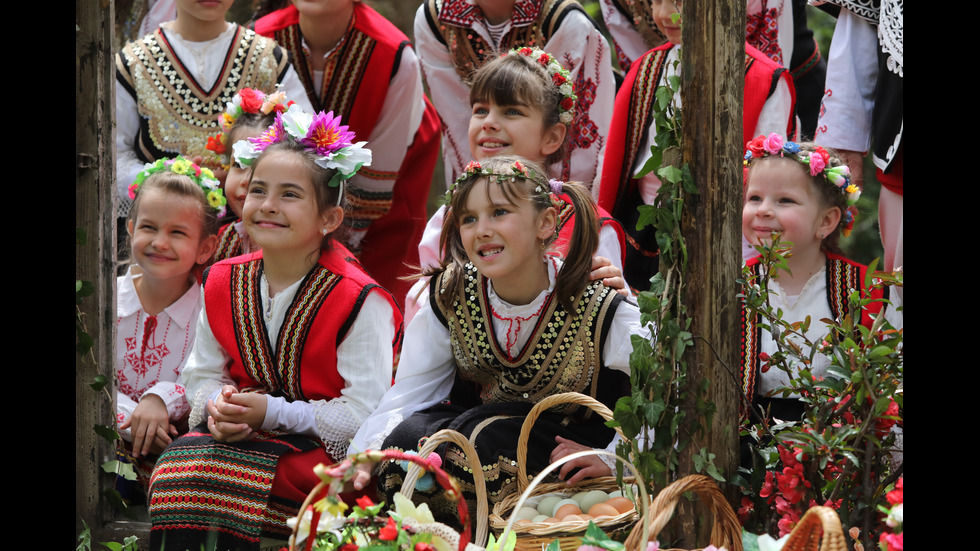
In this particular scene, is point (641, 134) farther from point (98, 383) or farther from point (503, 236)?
point (98, 383)

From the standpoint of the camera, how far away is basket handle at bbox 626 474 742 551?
6.93 ft

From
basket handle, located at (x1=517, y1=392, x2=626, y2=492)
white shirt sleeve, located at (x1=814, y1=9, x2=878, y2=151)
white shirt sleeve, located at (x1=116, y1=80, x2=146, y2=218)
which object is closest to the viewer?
basket handle, located at (x1=517, y1=392, x2=626, y2=492)

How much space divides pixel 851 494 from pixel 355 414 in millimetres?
1389

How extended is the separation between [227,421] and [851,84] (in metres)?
2.32

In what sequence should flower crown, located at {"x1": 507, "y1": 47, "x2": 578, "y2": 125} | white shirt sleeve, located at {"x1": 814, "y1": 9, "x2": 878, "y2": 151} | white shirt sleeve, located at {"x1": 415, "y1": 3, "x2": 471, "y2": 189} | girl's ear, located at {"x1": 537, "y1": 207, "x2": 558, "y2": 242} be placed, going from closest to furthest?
girl's ear, located at {"x1": 537, "y1": 207, "x2": 558, "y2": 242}
white shirt sleeve, located at {"x1": 814, "y1": 9, "x2": 878, "y2": 151}
flower crown, located at {"x1": 507, "y1": 47, "x2": 578, "y2": 125}
white shirt sleeve, located at {"x1": 415, "y1": 3, "x2": 471, "y2": 189}

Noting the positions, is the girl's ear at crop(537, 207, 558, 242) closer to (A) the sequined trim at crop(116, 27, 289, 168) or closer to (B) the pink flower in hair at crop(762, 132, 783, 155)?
(B) the pink flower in hair at crop(762, 132, 783, 155)

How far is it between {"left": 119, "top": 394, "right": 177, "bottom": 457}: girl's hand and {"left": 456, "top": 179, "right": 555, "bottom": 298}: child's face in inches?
45.0

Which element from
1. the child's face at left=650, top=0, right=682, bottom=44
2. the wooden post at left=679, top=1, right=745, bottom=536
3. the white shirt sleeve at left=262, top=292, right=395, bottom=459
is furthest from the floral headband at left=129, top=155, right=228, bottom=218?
the wooden post at left=679, top=1, right=745, bottom=536

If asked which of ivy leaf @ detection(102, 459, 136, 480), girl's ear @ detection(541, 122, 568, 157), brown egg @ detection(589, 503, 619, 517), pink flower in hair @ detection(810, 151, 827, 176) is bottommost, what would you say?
brown egg @ detection(589, 503, 619, 517)

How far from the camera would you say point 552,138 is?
3715 millimetres

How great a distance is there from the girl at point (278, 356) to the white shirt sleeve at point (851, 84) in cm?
161

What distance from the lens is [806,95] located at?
4.18m

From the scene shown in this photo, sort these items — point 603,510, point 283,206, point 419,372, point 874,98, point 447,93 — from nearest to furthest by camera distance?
point 603,510
point 419,372
point 283,206
point 874,98
point 447,93

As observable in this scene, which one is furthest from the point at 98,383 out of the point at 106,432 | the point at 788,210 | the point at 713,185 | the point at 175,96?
the point at 788,210
